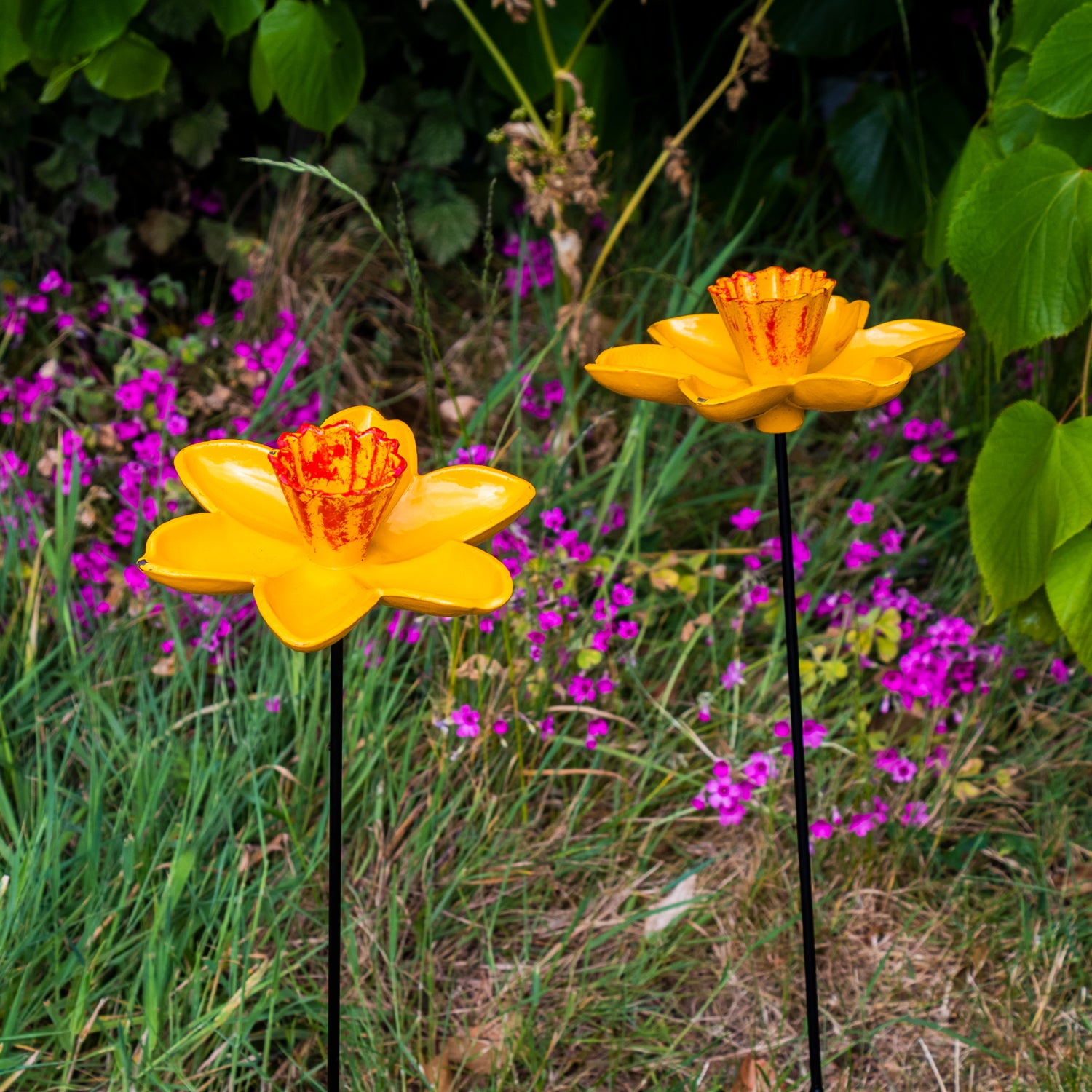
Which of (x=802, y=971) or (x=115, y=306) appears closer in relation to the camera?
A: (x=802, y=971)

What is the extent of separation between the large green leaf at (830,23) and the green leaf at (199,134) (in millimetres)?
997

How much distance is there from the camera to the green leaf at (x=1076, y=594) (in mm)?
1148

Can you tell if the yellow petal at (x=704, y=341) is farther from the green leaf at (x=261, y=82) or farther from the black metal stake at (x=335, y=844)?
the green leaf at (x=261, y=82)

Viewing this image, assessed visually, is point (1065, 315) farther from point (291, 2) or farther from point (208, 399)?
point (208, 399)

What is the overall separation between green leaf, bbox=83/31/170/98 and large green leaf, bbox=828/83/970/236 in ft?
3.64

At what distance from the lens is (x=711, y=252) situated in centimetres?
225

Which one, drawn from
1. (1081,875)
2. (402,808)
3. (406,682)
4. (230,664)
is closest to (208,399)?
(230,664)

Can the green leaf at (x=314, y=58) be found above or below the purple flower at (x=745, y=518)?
above

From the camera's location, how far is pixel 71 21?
161 centimetres

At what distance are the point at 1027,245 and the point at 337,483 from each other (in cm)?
76

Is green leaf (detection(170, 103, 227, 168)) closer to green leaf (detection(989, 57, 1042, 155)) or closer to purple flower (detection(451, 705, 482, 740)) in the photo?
purple flower (detection(451, 705, 482, 740))

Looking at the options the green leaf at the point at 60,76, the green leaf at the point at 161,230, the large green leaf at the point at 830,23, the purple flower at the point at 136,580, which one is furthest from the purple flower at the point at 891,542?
the green leaf at the point at 161,230

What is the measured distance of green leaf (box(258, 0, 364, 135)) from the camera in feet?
5.21

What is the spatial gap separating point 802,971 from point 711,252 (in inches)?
53.2
